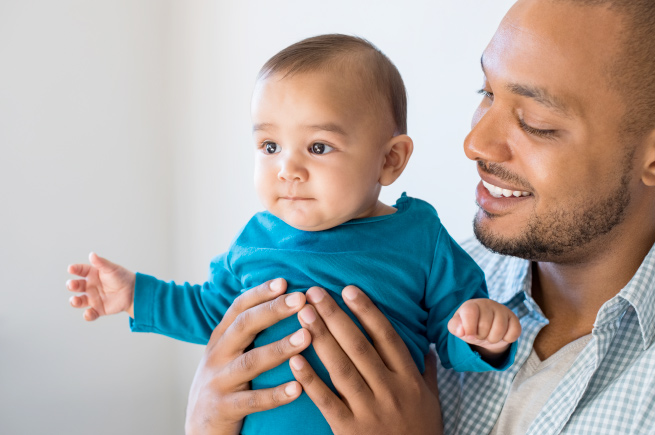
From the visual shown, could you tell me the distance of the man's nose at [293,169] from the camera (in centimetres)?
132

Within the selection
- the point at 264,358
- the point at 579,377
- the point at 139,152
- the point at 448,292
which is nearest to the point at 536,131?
the point at 448,292

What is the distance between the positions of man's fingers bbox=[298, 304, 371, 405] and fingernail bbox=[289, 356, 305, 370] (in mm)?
46

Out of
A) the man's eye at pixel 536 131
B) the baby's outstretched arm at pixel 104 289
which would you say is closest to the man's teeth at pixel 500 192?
the man's eye at pixel 536 131

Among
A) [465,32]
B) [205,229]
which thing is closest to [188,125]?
[205,229]

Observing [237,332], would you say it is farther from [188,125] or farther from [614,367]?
[188,125]

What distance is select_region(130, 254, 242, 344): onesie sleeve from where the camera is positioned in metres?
1.55

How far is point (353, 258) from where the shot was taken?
1.38 metres

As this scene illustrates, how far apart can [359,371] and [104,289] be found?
0.63 meters

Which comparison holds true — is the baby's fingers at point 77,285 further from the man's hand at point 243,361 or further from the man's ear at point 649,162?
the man's ear at point 649,162

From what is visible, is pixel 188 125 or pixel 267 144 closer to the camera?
pixel 267 144

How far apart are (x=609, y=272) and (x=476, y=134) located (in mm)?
449

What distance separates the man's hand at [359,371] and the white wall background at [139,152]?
37.3 inches

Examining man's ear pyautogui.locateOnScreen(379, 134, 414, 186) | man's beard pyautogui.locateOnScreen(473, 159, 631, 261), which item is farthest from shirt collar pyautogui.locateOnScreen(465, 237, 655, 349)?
man's ear pyautogui.locateOnScreen(379, 134, 414, 186)

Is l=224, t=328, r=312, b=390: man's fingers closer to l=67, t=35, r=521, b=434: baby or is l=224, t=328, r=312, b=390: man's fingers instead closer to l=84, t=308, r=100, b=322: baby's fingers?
l=67, t=35, r=521, b=434: baby
